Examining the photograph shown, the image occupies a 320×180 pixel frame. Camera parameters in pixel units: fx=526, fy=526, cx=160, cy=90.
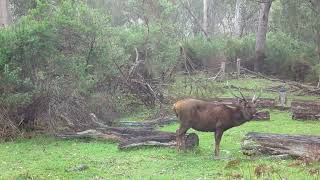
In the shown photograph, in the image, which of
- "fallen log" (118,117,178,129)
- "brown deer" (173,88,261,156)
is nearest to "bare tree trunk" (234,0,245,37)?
"fallen log" (118,117,178,129)

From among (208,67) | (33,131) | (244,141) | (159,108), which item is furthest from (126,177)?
(208,67)

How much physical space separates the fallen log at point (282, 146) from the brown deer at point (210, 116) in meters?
0.57

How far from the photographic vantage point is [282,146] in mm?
11953

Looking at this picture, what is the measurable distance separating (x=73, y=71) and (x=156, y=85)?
5.34 m

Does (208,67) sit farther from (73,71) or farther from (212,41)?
(73,71)

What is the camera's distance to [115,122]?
17.2 m

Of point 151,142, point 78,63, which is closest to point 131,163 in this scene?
point 151,142

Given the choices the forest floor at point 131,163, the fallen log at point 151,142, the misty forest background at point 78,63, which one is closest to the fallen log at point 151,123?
the misty forest background at point 78,63

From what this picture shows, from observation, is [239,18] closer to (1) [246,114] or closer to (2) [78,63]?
→ (2) [78,63]

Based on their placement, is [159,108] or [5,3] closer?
[159,108]

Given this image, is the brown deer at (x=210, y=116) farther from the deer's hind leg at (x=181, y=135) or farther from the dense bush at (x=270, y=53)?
the dense bush at (x=270, y=53)

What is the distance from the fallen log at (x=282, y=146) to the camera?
1159 centimetres

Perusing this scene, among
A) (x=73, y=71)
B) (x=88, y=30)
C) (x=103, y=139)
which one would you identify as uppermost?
(x=88, y=30)

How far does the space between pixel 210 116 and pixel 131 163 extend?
2.23 metres
